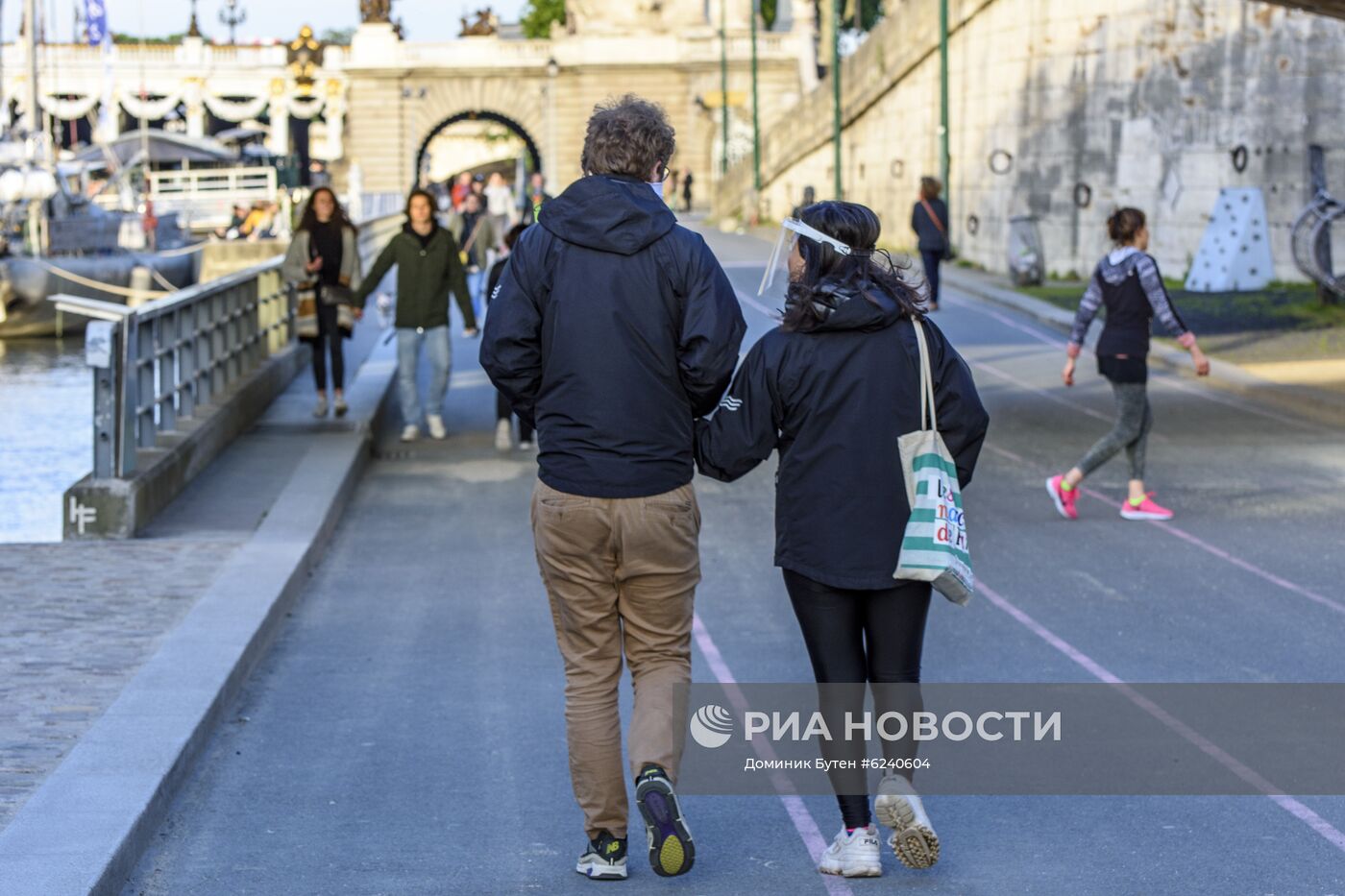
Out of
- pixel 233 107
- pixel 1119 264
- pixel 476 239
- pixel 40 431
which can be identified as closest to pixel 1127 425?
pixel 1119 264

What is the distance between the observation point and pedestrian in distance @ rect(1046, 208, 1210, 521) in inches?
438

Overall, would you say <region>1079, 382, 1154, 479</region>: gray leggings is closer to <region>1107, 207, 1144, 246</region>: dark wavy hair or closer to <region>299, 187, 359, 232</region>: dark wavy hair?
<region>1107, 207, 1144, 246</region>: dark wavy hair

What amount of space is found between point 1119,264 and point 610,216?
260 inches

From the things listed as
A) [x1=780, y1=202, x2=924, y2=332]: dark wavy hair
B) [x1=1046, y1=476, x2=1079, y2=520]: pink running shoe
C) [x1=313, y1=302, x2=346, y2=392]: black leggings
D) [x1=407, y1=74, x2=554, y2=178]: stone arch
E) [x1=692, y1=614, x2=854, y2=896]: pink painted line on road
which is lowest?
[x1=692, y1=614, x2=854, y2=896]: pink painted line on road

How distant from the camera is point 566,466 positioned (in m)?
5.30

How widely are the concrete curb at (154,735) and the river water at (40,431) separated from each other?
2868mm

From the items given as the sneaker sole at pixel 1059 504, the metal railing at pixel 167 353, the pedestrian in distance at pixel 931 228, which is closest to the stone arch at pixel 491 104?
the pedestrian in distance at pixel 931 228

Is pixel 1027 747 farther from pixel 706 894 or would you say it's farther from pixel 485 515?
pixel 485 515

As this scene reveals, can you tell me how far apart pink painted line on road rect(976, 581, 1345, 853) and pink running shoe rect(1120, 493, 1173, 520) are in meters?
2.36

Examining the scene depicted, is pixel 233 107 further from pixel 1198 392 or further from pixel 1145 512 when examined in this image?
pixel 1145 512

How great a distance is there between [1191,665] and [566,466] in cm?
367

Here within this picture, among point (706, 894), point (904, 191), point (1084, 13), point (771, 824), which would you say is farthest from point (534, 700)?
point (904, 191)

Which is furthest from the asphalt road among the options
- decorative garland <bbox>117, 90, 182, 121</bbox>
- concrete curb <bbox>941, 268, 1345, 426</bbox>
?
decorative garland <bbox>117, 90, 182, 121</bbox>

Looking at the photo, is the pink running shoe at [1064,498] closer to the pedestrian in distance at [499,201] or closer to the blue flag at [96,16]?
the pedestrian in distance at [499,201]
